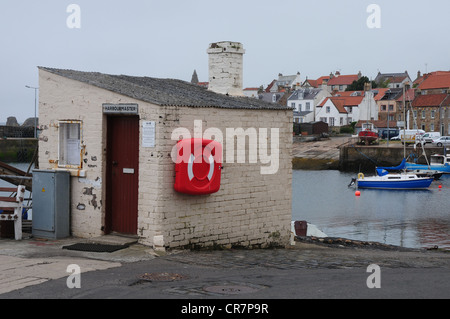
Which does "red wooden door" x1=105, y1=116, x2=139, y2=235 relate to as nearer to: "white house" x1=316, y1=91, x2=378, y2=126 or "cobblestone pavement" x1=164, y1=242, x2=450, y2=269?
"cobblestone pavement" x1=164, y1=242, x2=450, y2=269

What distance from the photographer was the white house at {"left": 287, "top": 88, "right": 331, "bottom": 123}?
108 meters

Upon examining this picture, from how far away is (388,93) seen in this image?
109875 millimetres

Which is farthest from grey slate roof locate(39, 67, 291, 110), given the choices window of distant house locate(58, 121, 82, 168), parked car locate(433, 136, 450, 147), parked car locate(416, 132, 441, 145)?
parked car locate(433, 136, 450, 147)

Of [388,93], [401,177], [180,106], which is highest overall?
[388,93]

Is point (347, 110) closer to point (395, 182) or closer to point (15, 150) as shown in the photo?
point (395, 182)

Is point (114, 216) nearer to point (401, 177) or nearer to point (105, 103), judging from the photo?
point (105, 103)

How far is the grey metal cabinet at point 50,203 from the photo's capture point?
11609 millimetres

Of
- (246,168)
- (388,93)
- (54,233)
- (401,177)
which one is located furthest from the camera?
(388,93)

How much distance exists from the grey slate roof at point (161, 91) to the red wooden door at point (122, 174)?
2.07 ft

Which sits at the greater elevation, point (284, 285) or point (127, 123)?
point (127, 123)

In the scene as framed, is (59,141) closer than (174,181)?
No

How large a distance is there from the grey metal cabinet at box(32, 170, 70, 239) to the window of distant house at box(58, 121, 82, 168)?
447mm
